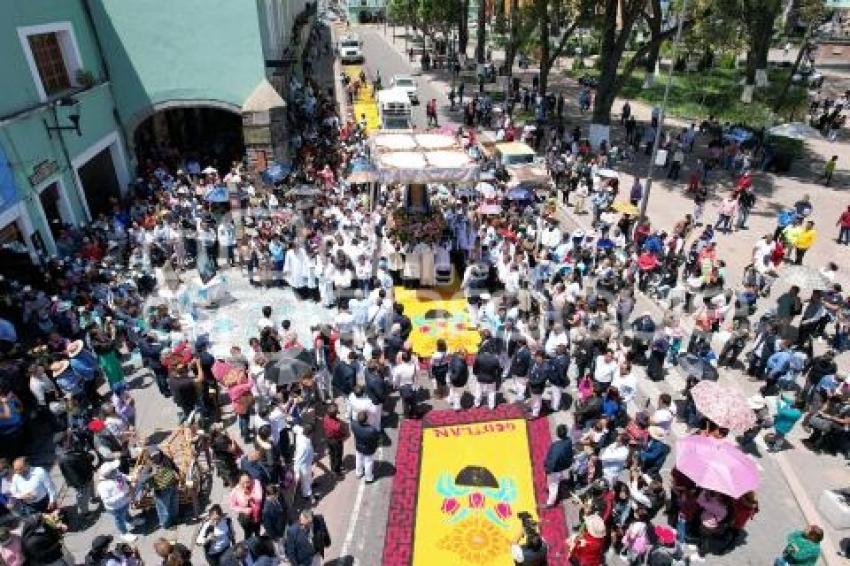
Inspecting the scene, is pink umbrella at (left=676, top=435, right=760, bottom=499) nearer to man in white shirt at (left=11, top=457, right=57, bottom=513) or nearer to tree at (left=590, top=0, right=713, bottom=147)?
man in white shirt at (left=11, top=457, right=57, bottom=513)

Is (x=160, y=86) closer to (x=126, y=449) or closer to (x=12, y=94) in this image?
(x=12, y=94)

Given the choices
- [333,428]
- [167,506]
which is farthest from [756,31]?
[167,506]

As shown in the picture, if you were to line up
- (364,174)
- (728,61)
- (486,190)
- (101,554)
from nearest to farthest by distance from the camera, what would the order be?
(101,554) < (364,174) < (486,190) < (728,61)

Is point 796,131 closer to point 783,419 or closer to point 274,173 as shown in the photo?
point 783,419

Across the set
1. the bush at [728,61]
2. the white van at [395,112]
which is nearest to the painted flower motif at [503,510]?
the white van at [395,112]

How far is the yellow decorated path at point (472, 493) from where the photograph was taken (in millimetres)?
8938

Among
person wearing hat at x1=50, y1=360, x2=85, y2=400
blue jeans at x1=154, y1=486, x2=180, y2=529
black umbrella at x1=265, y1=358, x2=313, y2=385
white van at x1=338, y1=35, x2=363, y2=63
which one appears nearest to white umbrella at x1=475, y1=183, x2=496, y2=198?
black umbrella at x1=265, y1=358, x2=313, y2=385

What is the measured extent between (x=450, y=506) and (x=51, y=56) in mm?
17996

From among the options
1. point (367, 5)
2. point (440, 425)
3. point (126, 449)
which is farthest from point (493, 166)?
point (367, 5)

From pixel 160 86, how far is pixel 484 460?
18.1 m

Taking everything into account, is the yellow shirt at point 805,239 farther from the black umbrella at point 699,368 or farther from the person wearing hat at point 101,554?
the person wearing hat at point 101,554

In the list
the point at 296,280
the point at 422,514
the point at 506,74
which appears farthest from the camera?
the point at 506,74

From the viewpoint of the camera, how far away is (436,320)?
15.0 m

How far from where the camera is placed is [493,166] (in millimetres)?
23125
